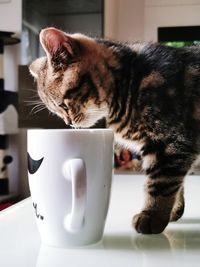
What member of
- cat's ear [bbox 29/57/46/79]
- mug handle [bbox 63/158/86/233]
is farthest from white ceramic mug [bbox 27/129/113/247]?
cat's ear [bbox 29/57/46/79]

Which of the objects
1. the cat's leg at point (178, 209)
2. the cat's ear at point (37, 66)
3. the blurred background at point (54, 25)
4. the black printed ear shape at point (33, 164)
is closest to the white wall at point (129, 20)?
the blurred background at point (54, 25)

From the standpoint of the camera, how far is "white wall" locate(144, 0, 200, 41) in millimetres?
2734

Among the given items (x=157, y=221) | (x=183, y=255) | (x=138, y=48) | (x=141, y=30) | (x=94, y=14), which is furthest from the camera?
(x=141, y=30)

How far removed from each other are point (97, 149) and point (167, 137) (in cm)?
12

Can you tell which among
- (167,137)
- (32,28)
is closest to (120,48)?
(167,137)

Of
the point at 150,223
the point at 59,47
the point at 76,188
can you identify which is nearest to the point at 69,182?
the point at 76,188

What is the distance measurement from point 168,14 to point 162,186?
242 cm

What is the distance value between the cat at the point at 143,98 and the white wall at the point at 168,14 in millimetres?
2219

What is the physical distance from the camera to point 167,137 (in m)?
0.51

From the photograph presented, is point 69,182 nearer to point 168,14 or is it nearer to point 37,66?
point 37,66

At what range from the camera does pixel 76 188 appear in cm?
41

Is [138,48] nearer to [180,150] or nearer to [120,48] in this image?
[120,48]

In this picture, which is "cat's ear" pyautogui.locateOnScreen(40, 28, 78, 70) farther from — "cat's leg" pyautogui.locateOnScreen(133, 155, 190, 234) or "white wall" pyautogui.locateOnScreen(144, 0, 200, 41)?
"white wall" pyautogui.locateOnScreen(144, 0, 200, 41)

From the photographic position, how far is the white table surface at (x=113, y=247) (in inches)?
14.8
